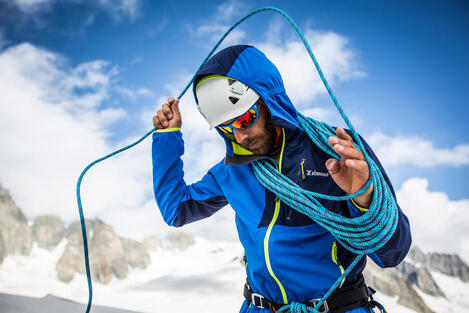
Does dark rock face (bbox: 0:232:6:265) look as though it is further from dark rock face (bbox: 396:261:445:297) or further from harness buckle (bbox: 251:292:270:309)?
dark rock face (bbox: 396:261:445:297)

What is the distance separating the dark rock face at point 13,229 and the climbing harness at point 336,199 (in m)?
6.79

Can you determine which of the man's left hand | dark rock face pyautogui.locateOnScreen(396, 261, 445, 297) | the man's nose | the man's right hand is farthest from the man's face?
dark rock face pyautogui.locateOnScreen(396, 261, 445, 297)

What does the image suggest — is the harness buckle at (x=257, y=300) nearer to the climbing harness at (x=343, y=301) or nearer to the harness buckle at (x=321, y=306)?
the climbing harness at (x=343, y=301)

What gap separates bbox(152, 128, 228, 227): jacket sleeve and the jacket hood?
236 millimetres

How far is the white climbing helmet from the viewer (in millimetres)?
1316

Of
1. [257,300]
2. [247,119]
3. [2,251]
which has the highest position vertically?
[247,119]

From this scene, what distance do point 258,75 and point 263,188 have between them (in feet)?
1.54

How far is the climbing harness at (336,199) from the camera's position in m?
0.96

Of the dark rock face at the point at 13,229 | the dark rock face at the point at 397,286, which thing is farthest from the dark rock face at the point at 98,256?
the dark rock face at the point at 397,286

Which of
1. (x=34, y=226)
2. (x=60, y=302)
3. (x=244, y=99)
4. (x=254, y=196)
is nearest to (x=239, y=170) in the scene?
(x=254, y=196)

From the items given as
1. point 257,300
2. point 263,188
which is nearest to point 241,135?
point 263,188

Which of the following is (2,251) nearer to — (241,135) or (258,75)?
(241,135)

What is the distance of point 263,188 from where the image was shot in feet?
4.37

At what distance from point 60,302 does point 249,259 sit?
322 centimetres
